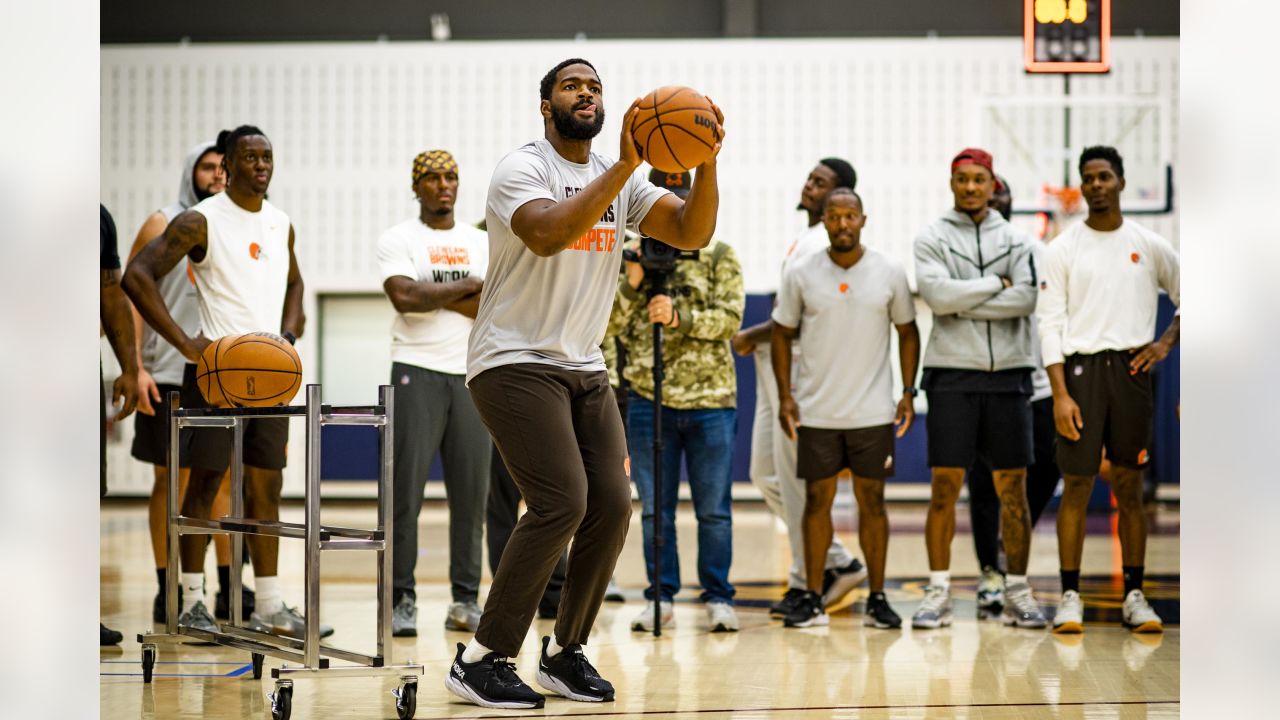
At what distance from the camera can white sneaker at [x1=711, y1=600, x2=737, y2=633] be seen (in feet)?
16.5

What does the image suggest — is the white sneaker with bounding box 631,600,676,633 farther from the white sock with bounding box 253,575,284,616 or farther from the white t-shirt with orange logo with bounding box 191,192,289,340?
the white t-shirt with orange logo with bounding box 191,192,289,340

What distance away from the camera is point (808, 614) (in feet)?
17.0

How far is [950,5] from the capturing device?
13695 mm

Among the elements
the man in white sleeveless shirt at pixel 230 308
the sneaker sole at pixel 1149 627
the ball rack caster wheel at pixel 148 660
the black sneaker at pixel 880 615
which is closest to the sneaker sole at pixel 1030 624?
the sneaker sole at pixel 1149 627

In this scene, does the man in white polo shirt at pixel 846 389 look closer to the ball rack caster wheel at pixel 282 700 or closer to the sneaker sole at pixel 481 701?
the sneaker sole at pixel 481 701

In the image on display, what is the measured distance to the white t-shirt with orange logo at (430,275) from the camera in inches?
200

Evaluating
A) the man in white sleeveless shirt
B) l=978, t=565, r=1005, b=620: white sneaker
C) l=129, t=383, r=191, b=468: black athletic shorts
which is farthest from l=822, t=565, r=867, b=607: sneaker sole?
l=129, t=383, r=191, b=468: black athletic shorts

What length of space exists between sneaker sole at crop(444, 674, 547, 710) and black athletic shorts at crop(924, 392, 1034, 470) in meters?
2.34

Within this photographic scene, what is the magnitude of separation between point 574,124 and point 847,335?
2115 millimetres

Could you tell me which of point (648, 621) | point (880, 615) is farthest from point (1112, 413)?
point (648, 621)

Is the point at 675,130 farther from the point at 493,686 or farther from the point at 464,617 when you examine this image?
the point at 464,617
